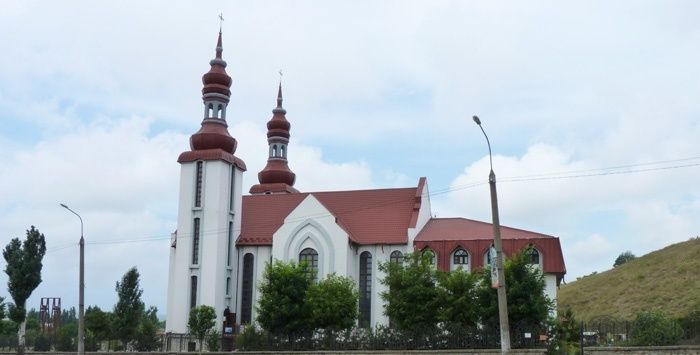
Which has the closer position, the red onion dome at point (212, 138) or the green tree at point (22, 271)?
the green tree at point (22, 271)

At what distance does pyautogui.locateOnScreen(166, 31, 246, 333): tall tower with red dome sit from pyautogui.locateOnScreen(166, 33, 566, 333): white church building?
67 mm

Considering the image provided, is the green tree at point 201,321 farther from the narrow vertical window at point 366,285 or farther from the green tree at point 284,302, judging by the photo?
the narrow vertical window at point 366,285

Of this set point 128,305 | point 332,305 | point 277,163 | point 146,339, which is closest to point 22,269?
point 128,305

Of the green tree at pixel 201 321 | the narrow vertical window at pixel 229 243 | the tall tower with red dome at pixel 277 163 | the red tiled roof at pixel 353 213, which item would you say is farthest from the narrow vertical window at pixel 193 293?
the tall tower with red dome at pixel 277 163

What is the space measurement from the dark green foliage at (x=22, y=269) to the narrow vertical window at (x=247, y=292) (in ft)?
42.3

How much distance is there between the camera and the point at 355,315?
4278 cm

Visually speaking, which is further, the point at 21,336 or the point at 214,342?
the point at 21,336

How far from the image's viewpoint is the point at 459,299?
126 feet

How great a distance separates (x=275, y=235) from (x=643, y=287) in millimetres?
42727

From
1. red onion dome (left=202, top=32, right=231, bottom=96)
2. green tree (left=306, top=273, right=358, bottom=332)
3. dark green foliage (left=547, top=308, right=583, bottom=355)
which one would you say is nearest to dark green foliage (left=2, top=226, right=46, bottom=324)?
red onion dome (left=202, top=32, right=231, bottom=96)

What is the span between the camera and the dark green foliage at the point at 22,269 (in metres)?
48.3

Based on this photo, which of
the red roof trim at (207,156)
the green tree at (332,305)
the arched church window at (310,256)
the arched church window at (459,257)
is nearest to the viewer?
the green tree at (332,305)

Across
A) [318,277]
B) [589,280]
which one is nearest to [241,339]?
[318,277]

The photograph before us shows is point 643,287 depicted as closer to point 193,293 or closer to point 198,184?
point 193,293
